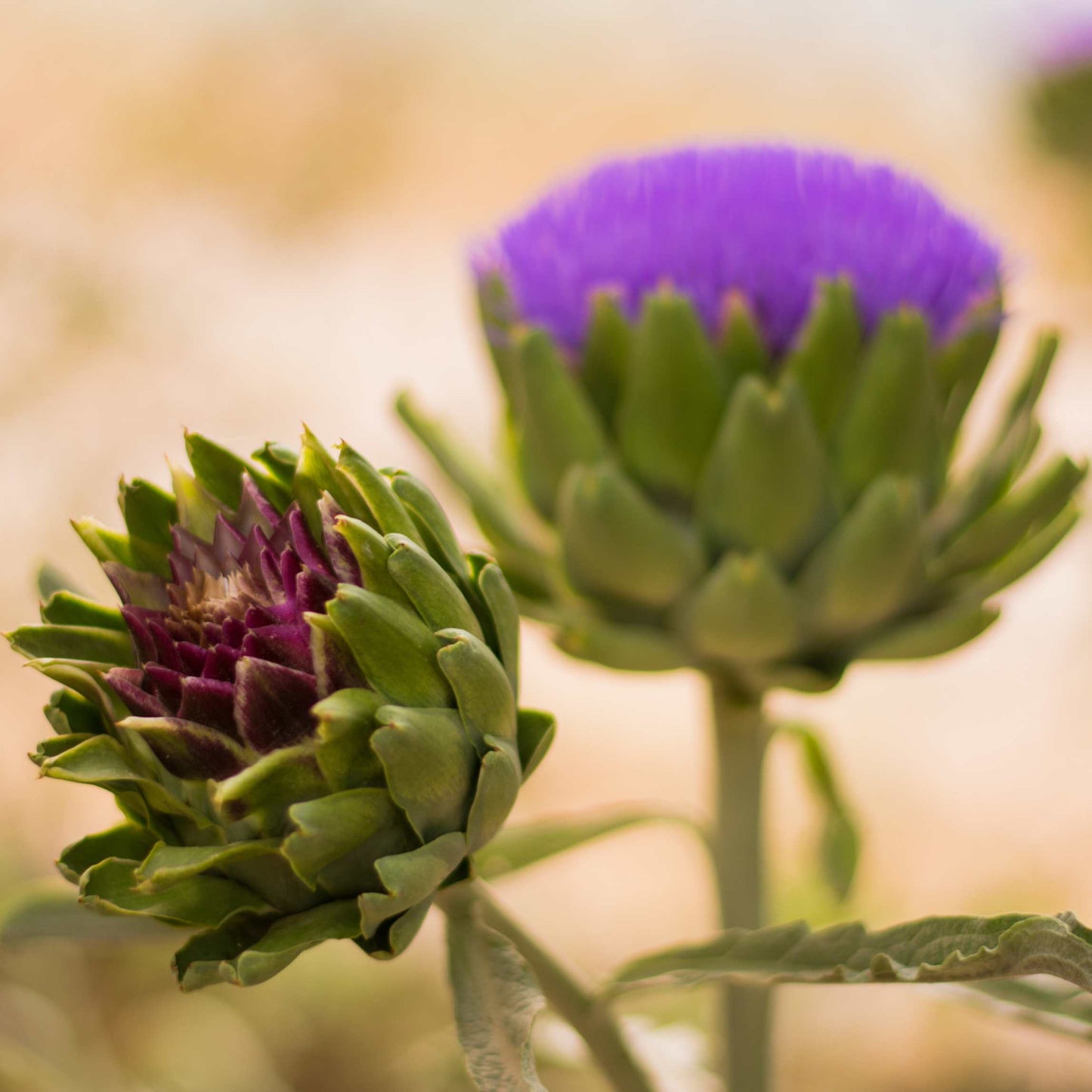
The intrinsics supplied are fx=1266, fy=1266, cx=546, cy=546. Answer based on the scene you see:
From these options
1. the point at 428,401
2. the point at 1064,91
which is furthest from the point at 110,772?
the point at 1064,91

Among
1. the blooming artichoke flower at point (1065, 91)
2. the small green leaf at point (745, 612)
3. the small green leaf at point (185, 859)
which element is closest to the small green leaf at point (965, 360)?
the small green leaf at point (745, 612)

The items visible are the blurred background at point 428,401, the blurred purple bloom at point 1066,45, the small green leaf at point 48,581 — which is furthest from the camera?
the blurred purple bloom at point 1066,45

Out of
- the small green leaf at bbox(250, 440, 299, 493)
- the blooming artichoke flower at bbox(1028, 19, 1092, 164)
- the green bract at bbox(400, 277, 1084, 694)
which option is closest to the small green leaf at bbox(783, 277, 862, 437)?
the green bract at bbox(400, 277, 1084, 694)

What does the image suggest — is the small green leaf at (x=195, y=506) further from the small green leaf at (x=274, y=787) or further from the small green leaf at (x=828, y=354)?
the small green leaf at (x=828, y=354)

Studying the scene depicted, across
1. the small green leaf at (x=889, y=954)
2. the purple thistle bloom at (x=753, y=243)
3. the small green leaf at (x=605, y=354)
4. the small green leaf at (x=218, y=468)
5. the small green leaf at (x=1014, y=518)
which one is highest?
the purple thistle bloom at (x=753, y=243)

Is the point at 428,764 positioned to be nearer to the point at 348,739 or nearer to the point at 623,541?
the point at 348,739

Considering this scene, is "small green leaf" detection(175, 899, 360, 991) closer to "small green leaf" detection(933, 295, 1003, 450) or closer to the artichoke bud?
"small green leaf" detection(933, 295, 1003, 450)

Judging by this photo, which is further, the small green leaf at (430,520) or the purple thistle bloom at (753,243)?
the purple thistle bloom at (753,243)
